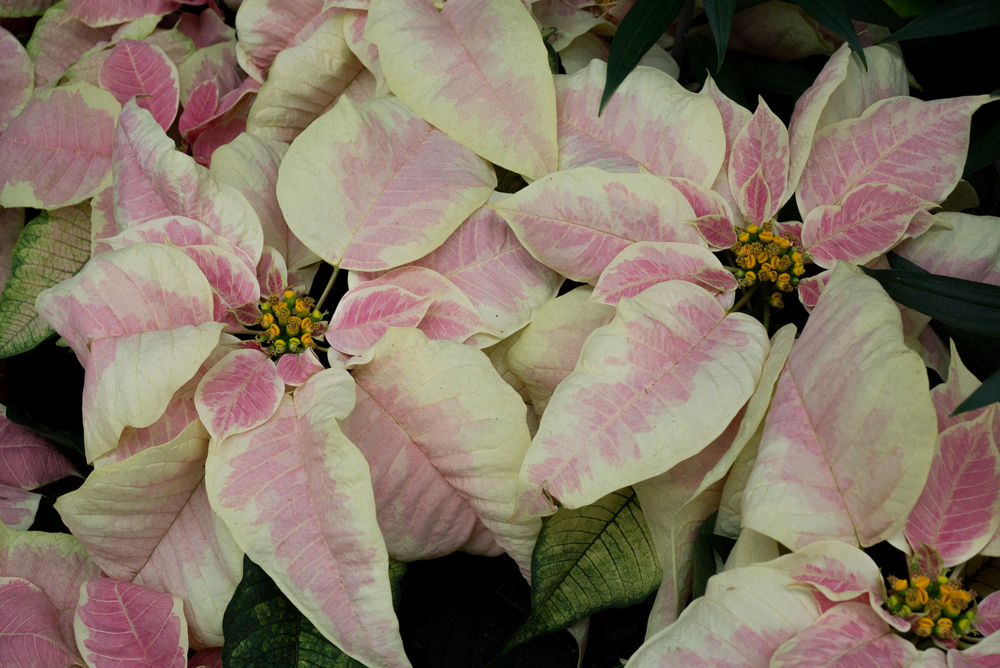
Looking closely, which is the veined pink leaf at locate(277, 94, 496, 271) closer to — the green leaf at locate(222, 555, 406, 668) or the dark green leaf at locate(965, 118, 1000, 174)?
the green leaf at locate(222, 555, 406, 668)

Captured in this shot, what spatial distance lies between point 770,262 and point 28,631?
1.91ft

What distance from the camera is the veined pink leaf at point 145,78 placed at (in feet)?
2.36

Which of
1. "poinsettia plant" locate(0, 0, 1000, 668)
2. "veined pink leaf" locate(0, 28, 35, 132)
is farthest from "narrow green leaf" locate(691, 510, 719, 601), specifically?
"veined pink leaf" locate(0, 28, 35, 132)

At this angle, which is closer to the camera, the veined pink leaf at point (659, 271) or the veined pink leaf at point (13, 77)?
the veined pink leaf at point (659, 271)

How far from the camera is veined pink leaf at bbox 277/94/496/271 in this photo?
22.0 inches

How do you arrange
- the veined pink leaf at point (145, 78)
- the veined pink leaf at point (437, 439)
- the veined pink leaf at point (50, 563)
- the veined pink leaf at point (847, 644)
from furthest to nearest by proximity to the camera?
1. the veined pink leaf at point (145, 78)
2. the veined pink leaf at point (50, 563)
3. the veined pink leaf at point (437, 439)
4. the veined pink leaf at point (847, 644)

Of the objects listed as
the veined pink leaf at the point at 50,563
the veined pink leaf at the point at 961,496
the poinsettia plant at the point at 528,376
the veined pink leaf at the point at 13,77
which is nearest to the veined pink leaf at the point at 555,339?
the poinsettia plant at the point at 528,376

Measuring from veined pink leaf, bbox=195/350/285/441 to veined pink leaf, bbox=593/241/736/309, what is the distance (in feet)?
0.74

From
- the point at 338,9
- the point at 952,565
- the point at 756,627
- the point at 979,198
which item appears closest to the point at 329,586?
the point at 756,627

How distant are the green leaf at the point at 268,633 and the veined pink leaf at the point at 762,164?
1.18 ft

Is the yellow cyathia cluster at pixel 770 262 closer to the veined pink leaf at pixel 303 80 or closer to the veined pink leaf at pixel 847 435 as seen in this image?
the veined pink leaf at pixel 847 435

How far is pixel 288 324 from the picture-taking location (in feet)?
Answer: 1.87

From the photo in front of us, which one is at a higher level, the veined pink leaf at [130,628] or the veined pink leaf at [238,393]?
the veined pink leaf at [238,393]

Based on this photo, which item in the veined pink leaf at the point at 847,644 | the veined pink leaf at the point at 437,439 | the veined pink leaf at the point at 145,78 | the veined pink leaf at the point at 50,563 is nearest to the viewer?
the veined pink leaf at the point at 847,644
